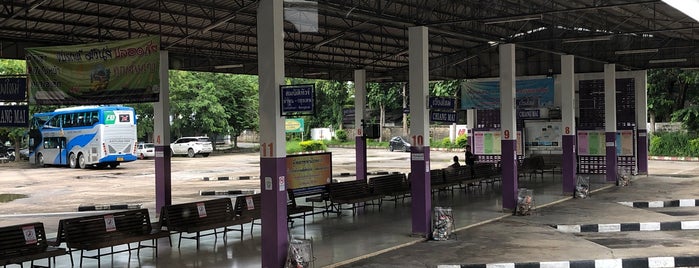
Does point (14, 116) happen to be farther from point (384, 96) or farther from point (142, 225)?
point (384, 96)

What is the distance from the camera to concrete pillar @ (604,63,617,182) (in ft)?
65.9

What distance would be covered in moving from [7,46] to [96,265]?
6.52 m

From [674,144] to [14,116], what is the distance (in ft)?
106

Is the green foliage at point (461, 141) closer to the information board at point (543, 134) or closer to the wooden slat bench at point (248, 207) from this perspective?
the information board at point (543, 134)

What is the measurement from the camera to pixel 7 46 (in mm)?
13414

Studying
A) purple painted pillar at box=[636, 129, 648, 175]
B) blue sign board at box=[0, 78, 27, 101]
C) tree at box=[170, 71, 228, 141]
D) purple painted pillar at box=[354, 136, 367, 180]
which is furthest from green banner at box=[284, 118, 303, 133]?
blue sign board at box=[0, 78, 27, 101]

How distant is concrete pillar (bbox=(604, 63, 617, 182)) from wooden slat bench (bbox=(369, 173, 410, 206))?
795cm

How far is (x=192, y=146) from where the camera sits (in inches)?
1641

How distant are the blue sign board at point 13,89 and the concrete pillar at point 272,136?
13.9 ft

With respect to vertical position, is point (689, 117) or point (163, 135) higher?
point (689, 117)

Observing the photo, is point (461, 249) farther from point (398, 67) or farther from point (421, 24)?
point (398, 67)

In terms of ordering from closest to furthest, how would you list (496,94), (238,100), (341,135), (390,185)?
Answer: (390,185), (496,94), (238,100), (341,135)

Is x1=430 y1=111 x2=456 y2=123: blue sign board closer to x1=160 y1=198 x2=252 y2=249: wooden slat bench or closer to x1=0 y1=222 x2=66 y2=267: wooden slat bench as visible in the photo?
x1=160 y1=198 x2=252 y2=249: wooden slat bench

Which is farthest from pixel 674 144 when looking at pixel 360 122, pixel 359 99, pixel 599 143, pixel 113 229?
pixel 113 229
